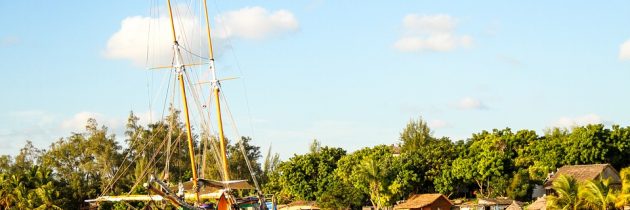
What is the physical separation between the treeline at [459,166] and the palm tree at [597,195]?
48.2 feet

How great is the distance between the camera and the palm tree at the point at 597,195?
5875cm

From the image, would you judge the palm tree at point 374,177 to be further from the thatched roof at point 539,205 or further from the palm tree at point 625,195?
the palm tree at point 625,195

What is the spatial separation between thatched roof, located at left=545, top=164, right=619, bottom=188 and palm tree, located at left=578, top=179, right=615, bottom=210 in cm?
855

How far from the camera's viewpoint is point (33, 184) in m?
82.7

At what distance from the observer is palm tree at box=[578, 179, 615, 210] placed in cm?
5875

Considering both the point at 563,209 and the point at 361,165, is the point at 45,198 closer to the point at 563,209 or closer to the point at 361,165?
the point at 361,165

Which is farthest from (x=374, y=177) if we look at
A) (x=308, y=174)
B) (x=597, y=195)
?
(x=597, y=195)

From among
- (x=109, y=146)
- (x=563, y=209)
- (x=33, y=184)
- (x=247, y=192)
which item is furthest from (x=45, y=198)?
(x=563, y=209)

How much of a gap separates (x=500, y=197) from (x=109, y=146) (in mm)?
43523

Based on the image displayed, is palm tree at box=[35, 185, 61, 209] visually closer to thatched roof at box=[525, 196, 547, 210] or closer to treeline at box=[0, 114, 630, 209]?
treeline at box=[0, 114, 630, 209]

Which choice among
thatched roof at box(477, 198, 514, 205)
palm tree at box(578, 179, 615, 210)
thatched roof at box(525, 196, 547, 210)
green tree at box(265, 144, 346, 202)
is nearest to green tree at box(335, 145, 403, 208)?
green tree at box(265, 144, 346, 202)

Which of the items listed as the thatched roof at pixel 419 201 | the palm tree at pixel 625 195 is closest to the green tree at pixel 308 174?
the thatched roof at pixel 419 201

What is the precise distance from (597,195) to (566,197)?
256 cm

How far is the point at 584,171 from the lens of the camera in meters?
71.8
